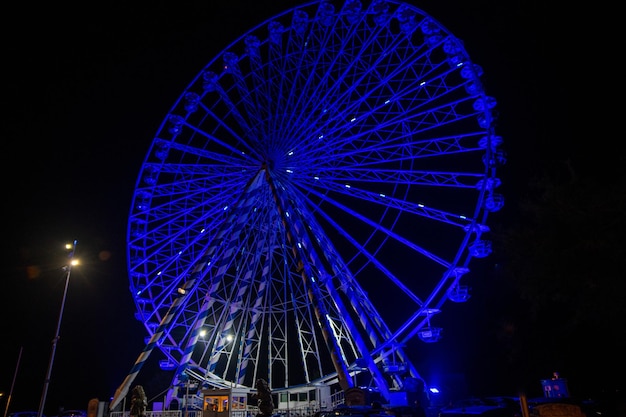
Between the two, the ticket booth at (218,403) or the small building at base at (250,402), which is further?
the small building at base at (250,402)

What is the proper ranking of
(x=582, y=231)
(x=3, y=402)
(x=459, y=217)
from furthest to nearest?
1. (x=3, y=402)
2. (x=459, y=217)
3. (x=582, y=231)

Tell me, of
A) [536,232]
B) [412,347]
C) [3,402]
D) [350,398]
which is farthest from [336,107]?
[3,402]

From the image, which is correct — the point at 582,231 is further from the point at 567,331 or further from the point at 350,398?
the point at 567,331

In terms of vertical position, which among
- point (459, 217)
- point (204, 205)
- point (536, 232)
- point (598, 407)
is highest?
point (204, 205)

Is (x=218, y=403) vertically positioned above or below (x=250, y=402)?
below

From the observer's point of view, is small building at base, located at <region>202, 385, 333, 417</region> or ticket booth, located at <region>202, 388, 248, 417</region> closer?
ticket booth, located at <region>202, 388, 248, 417</region>

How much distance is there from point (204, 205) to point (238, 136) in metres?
3.71

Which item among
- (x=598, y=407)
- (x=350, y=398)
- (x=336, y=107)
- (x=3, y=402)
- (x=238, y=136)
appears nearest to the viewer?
(x=598, y=407)

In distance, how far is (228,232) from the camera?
822 inches

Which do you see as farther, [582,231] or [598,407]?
[598,407]

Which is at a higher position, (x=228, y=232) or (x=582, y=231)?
(x=228, y=232)

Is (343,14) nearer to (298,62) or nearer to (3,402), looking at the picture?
(298,62)

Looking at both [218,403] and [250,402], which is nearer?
[218,403]

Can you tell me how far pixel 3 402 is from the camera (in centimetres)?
3594
